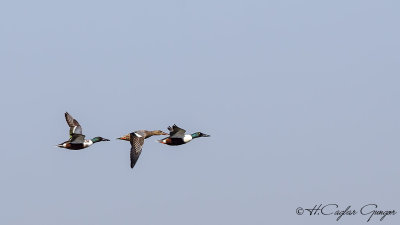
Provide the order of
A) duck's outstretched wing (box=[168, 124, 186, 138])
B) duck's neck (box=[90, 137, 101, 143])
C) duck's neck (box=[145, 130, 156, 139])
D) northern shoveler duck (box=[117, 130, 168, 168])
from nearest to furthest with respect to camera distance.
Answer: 1. northern shoveler duck (box=[117, 130, 168, 168])
2. duck's outstretched wing (box=[168, 124, 186, 138])
3. duck's neck (box=[90, 137, 101, 143])
4. duck's neck (box=[145, 130, 156, 139])

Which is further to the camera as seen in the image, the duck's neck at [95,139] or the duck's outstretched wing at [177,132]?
the duck's neck at [95,139]

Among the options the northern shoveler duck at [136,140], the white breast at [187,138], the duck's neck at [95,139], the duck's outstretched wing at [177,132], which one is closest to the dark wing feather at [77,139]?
the duck's neck at [95,139]

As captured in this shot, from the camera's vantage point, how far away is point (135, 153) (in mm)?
70938

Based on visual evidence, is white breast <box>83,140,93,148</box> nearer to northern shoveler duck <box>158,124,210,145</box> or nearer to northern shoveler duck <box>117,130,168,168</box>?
northern shoveler duck <box>117,130,168,168</box>

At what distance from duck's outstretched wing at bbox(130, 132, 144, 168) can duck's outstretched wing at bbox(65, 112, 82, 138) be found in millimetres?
3778

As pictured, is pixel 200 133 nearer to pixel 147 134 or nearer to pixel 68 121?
pixel 147 134

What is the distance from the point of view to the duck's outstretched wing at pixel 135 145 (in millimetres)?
70438

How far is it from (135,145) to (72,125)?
5.31 meters

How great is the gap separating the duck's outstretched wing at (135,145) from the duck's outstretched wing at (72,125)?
3778 mm

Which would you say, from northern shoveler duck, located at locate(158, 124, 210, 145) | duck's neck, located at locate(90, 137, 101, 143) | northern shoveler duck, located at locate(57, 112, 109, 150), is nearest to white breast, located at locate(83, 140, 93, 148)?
northern shoveler duck, located at locate(57, 112, 109, 150)

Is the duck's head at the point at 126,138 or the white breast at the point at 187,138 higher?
the duck's head at the point at 126,138

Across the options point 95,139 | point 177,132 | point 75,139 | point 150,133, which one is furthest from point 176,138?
point 75,139

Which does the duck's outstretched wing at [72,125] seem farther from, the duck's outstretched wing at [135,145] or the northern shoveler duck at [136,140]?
the duck's outstretched wing at [135,145]

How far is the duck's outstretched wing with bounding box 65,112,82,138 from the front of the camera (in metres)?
73.0
